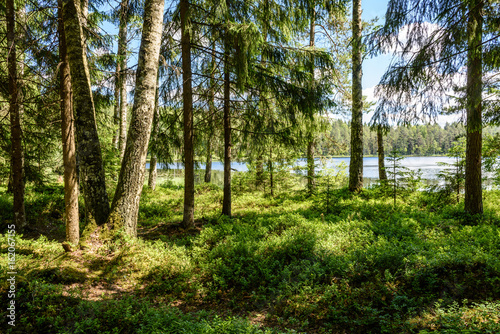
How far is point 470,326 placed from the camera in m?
2.70

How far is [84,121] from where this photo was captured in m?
5.25

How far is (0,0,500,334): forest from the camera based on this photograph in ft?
11.6

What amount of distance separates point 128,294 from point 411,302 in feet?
14.9

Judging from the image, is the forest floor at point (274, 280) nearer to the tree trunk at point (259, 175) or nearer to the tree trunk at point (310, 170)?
the tree trunk at point (310, 170)

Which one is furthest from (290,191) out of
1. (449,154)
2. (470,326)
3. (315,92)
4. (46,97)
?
(46,97)

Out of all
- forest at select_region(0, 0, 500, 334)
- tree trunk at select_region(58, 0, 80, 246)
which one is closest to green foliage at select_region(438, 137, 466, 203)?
forest at select_region(0, 0, 500, 334)

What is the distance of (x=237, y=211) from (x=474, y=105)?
7.53m

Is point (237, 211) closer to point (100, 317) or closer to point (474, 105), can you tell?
point (100, 317)

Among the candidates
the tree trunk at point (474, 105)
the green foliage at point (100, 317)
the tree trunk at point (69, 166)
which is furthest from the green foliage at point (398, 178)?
the tree trunk at point (69, 166)

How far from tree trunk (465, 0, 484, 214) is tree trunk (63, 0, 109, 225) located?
25.6ft

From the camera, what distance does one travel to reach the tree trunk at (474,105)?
15.3 ft

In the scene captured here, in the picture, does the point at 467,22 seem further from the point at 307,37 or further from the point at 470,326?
the point at 307,37

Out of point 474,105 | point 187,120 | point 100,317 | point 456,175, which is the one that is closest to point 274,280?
point 100,317

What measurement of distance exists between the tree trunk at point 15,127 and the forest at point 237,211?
42 millimetres
